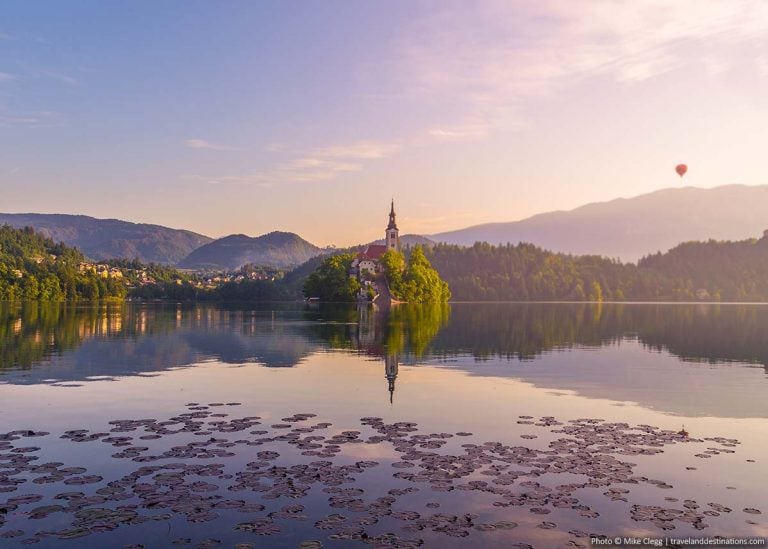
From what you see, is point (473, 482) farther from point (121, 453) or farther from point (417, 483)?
point (121, 453)

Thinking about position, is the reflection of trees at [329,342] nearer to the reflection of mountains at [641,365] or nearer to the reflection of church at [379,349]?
the reflection of church at [379,349]

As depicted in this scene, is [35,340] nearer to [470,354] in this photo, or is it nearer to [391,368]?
[391,368]

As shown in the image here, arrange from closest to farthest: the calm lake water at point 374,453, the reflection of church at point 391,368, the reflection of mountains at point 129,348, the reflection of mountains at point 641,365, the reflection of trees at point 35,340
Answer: the calm lake water at point 374,453
the reflection of mountains at point 641,365
the reflection of church at point 391,368
the reflection of mountains at point 129,348
the reflection of trees at point 35,340

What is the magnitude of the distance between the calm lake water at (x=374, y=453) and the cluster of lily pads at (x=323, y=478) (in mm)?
74

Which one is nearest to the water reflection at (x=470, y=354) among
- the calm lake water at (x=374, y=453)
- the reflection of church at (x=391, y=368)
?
the reflection of church at (x=391, y=368)

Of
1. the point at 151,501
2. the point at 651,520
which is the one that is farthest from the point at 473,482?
the point at 151,501

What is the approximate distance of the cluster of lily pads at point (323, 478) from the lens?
51.2 ft

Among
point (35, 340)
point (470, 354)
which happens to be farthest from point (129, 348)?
point (470, 354)

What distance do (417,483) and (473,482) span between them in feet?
5.44

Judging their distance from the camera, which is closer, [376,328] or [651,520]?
[651,520]

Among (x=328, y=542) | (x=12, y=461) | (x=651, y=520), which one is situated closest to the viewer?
(x=328, y=542)

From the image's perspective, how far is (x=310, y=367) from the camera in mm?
45656

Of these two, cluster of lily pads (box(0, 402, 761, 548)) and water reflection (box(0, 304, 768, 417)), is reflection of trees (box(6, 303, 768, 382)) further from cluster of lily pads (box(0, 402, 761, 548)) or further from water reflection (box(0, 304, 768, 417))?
cluster of lily pads (box(0, 402, 761, 548))

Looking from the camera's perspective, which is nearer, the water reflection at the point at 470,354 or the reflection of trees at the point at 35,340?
the water reflection at the point at 470,354
